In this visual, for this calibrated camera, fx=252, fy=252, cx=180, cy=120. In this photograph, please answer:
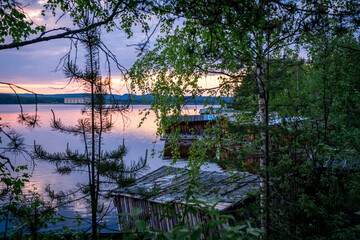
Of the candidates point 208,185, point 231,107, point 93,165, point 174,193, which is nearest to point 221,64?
point 231,107

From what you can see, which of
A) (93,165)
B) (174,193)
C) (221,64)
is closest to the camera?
(93,165)

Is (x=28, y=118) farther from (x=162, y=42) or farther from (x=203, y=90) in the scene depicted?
(x=162, y=42)

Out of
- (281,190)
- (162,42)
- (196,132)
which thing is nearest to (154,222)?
(281,190)

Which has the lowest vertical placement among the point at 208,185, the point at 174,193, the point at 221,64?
the point at 174,193

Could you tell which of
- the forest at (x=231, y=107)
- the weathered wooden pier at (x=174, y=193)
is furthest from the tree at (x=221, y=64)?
the weathered wooden pier at (x=174, y=193)

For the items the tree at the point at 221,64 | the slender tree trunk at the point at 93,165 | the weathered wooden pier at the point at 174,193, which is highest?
the tree at the point at 221,64

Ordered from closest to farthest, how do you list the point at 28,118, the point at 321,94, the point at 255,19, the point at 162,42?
the point at 255,19 → the point at 28,118 → the point at 321,94 → the point at 162,42

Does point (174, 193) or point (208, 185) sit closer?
point (208, 185)

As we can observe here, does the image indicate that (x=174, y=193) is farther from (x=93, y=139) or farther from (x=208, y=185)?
A: (x=93, y=139)

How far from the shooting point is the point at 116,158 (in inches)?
171

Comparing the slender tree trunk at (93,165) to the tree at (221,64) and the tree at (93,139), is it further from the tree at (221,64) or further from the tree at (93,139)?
the tree at (221,64)

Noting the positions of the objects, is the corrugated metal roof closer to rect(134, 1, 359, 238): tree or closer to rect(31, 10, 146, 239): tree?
rect(134, 1, 359, 238): tree

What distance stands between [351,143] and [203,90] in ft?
11.9

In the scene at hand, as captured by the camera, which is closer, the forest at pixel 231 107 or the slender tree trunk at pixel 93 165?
the forest at pixel 231 107
